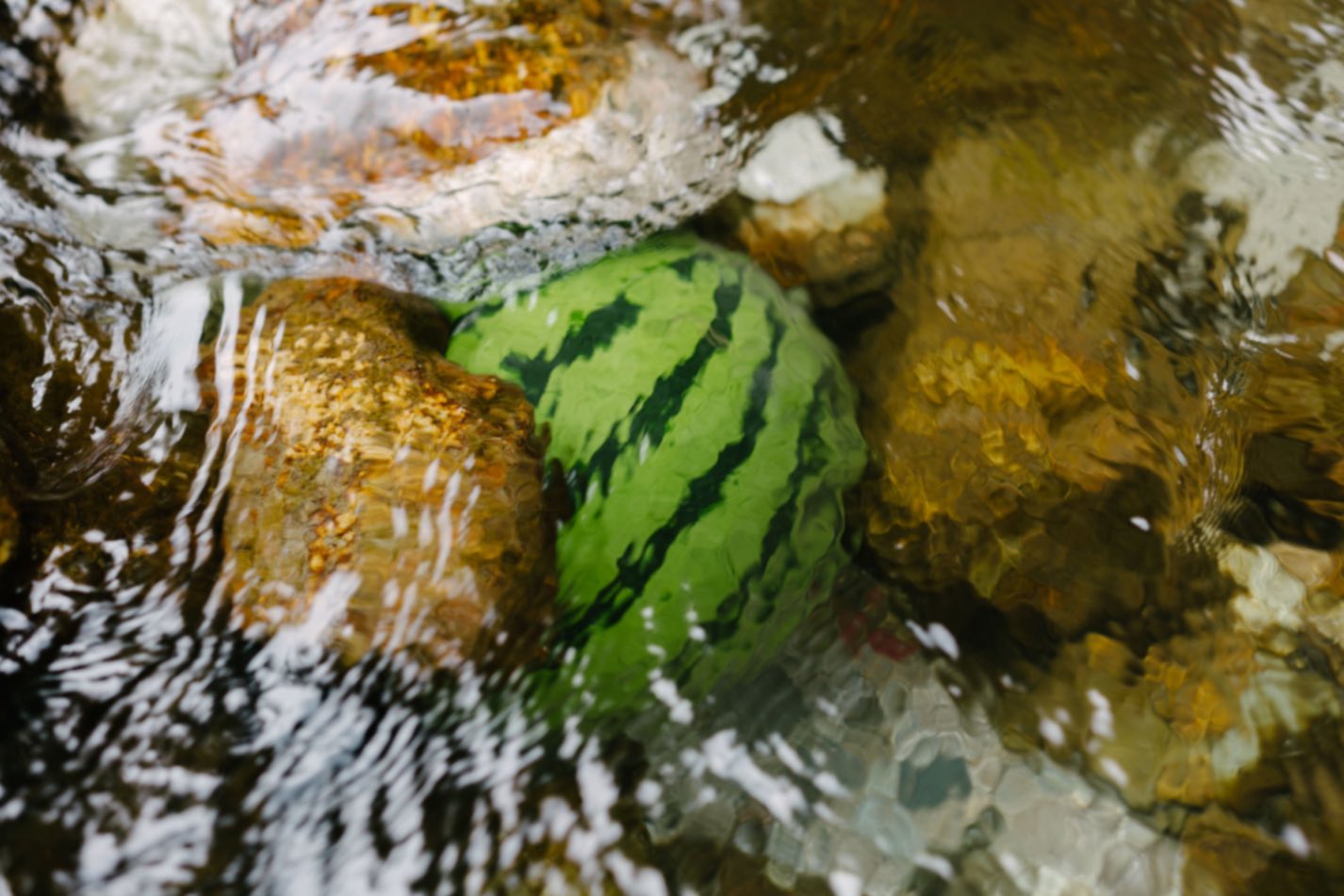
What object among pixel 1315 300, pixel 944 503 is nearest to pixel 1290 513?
pixel 1315 300

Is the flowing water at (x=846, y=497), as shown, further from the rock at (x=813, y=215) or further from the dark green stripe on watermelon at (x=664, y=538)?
the dark green stripe on watermelon at (x=664, y=538)

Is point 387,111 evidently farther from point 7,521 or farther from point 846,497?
point 846,497

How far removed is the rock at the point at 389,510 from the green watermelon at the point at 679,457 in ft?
0.42

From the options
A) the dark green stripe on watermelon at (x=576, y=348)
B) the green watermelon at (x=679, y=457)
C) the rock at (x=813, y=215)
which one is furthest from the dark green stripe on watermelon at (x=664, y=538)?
the rock at (x=813, y=215)

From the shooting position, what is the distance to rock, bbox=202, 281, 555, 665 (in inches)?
81.1

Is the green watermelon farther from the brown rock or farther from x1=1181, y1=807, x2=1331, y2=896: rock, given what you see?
x1=1181, y1=807, x2=1331, y2=896: rock

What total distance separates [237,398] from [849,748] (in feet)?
6.19

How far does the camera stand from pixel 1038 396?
2.38 metres

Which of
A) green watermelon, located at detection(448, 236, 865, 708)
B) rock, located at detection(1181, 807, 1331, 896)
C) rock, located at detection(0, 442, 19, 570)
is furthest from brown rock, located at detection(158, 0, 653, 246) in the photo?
rock, located at detection(1181, 807, 1331, 896)

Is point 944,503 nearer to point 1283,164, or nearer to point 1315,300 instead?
point 1315,300

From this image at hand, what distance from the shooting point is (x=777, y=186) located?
2855mm

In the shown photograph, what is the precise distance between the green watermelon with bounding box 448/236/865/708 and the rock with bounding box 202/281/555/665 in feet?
0.42

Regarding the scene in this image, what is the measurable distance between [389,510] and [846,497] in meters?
1.25

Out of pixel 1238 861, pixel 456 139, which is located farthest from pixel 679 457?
pixel 1238 861
